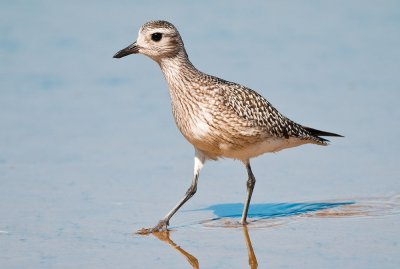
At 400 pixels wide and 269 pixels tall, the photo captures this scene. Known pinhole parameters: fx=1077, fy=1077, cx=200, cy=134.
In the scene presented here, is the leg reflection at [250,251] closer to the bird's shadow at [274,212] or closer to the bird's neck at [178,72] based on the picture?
the bird's shadow at [274,212]

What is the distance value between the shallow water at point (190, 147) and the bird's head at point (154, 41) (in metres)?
1.61

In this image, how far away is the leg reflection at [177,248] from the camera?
9.92 metres

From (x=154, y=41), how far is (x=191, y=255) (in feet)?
8.83

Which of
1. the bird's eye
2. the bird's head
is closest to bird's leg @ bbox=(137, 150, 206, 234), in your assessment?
the bird's head

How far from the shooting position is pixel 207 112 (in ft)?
37.6

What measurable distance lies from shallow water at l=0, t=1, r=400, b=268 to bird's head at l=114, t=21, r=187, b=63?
161cm

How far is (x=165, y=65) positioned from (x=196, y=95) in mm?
573

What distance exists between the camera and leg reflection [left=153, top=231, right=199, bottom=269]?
992 centimetres

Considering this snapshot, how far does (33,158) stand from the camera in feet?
43.2

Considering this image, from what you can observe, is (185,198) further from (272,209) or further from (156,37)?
(156,37)

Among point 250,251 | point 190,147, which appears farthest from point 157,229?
point 190,147

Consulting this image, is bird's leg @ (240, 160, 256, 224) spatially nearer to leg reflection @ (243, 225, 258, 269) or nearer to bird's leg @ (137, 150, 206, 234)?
leg reflection @ (243, 225, 258, 269)

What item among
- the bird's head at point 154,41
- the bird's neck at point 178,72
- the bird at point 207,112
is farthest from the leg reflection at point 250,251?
the bird's head at point 154,41

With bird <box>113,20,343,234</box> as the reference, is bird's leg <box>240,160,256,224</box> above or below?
below
